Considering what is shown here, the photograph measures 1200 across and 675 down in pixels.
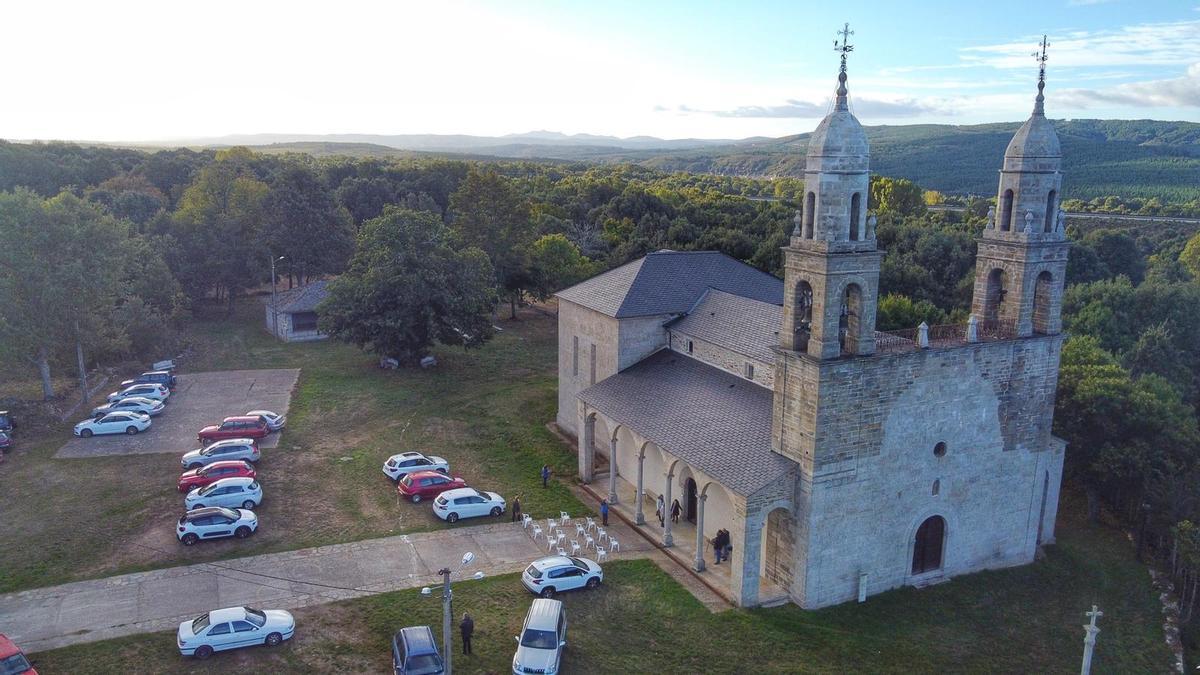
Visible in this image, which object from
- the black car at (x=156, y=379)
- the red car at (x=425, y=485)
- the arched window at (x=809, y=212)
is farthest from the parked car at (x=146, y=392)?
the arched window at (x=809, y=212)

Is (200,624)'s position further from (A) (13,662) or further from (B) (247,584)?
(A) (13,662)

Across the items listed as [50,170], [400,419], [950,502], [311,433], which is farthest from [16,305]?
[50,170]

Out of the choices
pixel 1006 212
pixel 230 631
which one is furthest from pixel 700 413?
pixel 230 631

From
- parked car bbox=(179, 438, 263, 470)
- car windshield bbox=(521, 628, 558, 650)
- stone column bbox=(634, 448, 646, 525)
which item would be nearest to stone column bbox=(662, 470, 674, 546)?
stone column bbox=(634, 448, 646, 525)

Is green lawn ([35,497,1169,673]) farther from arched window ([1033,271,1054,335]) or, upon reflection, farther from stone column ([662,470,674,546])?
arched window ([1033,271,1054,335])

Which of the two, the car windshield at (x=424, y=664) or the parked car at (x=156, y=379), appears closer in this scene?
the car windshield at (x=424, y=664)

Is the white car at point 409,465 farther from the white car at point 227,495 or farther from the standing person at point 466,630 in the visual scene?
the standing person at point 466,630
